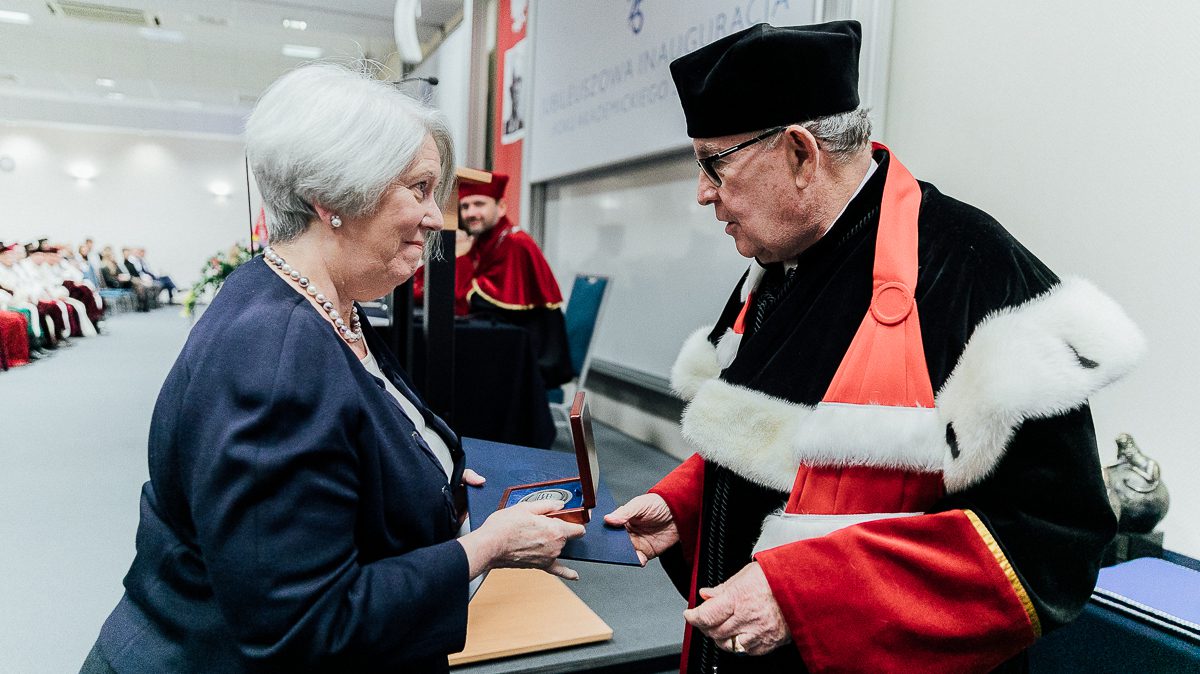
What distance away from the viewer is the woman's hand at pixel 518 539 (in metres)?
0.96

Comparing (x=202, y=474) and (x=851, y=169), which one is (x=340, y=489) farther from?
(x=851, y=169)

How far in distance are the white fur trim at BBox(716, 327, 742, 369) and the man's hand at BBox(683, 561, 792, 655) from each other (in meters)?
0.39

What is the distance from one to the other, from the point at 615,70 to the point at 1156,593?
149 inches

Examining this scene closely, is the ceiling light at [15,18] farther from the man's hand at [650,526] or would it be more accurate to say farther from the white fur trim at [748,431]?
the white fur trim at [748,431]

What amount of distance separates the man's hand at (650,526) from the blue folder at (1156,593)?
3.11 ft

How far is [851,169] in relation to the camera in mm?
1014

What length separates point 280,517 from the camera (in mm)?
792

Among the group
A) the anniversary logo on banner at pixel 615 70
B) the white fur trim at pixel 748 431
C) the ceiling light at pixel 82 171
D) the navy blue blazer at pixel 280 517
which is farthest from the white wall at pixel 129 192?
the anniversary logo on banner at pixel 615 70

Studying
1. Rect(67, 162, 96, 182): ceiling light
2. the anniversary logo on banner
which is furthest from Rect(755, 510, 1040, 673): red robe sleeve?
Rect(67, 162, 96, 182): ceiling light

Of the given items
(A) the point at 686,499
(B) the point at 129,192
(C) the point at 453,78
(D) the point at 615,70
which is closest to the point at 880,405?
(A) the point at 686,499

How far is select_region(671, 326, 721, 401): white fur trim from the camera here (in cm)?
125

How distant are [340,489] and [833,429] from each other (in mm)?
552

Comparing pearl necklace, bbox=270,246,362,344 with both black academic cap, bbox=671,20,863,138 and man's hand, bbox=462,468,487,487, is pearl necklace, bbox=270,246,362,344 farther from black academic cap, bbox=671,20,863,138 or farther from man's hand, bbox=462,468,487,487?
black academic cap, bbox=671,20,863,138

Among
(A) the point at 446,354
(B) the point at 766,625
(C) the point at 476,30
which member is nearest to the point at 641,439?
(A) the point at 446,354
